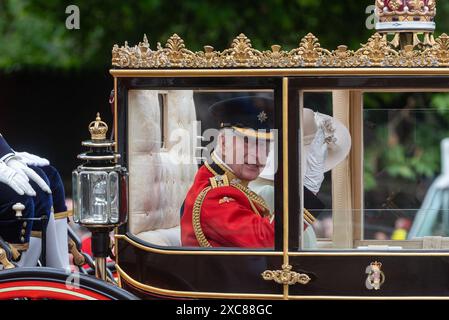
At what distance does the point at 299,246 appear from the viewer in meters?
4.80

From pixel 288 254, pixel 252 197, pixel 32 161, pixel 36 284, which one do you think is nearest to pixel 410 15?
pixel 252 197

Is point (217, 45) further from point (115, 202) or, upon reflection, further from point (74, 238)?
point (115, 202)

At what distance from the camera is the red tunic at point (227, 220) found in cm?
488

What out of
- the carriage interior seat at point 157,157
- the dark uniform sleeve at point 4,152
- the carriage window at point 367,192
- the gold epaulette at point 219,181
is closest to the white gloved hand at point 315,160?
the carriage window at point 367,192

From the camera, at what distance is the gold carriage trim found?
4703 mm

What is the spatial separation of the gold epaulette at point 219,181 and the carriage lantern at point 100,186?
34cm

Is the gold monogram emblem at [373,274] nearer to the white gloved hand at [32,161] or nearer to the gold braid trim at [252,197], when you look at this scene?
the gold braid trim at [252,197]

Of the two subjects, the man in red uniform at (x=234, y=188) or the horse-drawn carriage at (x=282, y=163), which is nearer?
the horse-drawn carriage at (x=282, y=163)

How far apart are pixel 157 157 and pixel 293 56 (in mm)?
680

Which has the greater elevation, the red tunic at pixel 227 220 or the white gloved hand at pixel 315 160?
the white gloved hand at pixel 315 160

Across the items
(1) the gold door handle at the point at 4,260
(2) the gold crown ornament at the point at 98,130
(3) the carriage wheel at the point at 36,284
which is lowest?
(3) the carriage wheel at the point at 36,284

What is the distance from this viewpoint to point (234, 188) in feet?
16.3

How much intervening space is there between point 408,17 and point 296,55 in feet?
1.74

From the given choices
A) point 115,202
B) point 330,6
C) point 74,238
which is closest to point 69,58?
point 330,6
